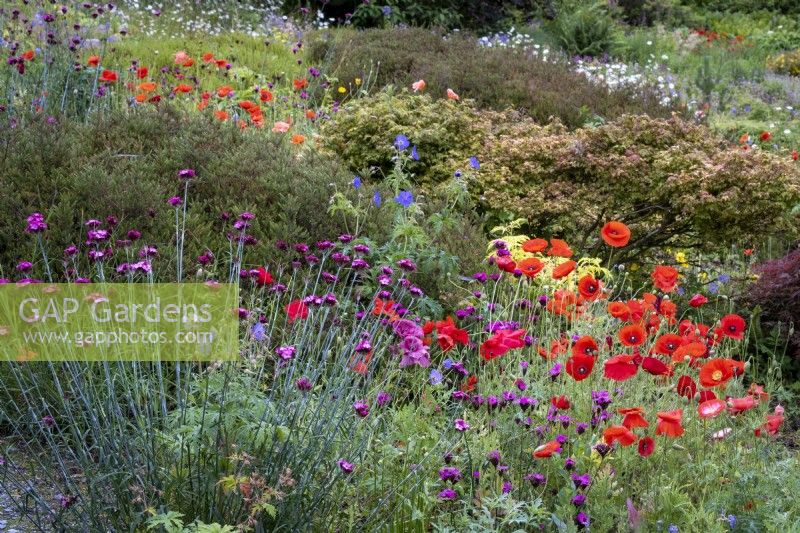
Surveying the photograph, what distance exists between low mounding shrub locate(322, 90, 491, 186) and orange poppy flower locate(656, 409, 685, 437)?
3.27m

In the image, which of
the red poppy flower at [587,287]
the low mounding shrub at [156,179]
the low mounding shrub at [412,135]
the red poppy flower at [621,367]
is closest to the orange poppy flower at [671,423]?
the red poppy flower at [621,367]

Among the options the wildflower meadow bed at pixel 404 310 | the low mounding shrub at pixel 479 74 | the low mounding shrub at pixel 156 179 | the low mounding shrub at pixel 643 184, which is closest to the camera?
the wildflower meadow bed at pixel 404 310

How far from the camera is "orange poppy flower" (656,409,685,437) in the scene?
8.64 feet

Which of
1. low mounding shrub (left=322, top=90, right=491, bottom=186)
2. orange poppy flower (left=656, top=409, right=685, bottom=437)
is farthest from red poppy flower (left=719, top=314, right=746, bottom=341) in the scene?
low mounding shrub (left=322, top=90, right=491, bottom=186)

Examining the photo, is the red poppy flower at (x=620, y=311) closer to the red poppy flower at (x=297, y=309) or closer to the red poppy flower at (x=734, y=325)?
the red poppy flower at (x=734, y=325)

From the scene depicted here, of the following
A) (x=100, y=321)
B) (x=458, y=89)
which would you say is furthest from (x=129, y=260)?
(x=458, y=89)

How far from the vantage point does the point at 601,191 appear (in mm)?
5676

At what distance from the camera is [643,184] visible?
18.4ft

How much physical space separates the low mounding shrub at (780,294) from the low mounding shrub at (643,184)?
42 centimetres

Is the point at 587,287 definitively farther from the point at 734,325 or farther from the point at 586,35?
the point at 586,35

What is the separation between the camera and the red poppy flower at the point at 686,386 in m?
3.10

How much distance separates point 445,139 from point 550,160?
0.71m

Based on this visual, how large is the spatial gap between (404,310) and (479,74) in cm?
550

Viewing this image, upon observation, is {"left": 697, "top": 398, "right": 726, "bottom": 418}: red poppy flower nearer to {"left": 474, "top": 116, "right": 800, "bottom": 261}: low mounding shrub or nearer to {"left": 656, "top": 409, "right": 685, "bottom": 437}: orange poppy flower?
{"left": 656, "top": 409, "right": 685, "bottom": 437}: orange poppy flower
